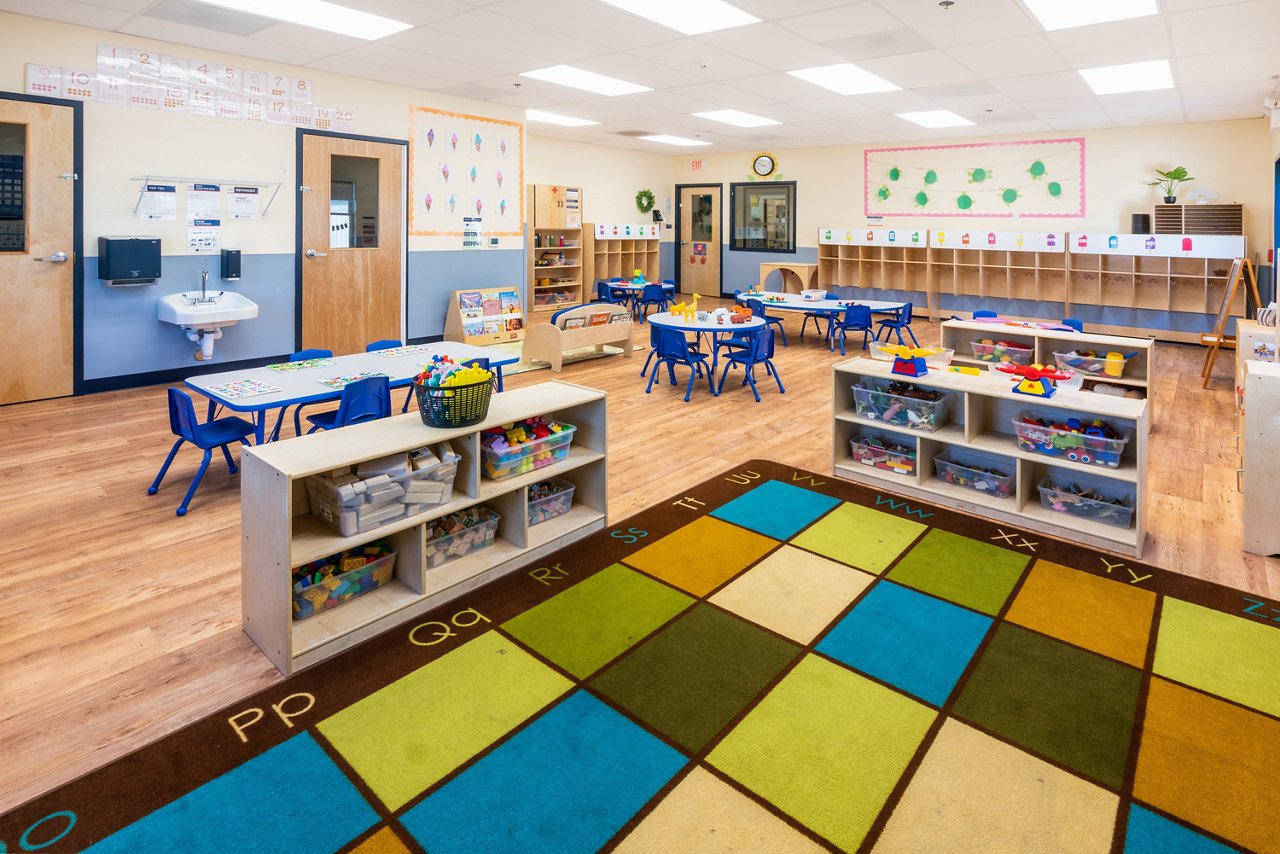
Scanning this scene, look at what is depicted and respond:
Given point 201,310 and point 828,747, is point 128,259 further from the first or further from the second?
point 828,747

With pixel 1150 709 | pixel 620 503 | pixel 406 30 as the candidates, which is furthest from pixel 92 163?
pixel 1150 709

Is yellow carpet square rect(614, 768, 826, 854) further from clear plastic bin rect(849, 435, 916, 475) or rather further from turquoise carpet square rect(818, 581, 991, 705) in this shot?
clear plastic bin rect(849, 435, 916, 475)

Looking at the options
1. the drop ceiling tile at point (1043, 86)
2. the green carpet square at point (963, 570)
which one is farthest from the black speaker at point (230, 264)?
the drop ceiling tile at point (1043, 86)

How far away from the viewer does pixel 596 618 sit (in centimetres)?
292

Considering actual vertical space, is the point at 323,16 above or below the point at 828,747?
above

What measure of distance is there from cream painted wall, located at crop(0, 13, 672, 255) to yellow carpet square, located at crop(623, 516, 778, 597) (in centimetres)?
549

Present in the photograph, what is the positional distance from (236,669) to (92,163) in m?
5.38

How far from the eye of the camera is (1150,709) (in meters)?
2.36

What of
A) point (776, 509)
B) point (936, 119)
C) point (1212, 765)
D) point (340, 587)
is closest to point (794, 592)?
point (776, 509)

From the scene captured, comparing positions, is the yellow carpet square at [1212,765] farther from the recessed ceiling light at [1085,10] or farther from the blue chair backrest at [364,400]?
the recessed ceiling light at [1085,10]

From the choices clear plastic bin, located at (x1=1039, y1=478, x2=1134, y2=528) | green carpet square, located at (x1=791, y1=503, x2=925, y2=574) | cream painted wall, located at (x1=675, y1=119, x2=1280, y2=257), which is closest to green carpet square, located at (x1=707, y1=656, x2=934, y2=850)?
green carpet square, located at (x1=791, y1=503, x2=925, y2=574)

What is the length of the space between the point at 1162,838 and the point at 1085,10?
5.27 metres

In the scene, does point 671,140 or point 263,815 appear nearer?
point 263,815

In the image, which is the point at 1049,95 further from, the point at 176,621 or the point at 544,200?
the point at 176,621
